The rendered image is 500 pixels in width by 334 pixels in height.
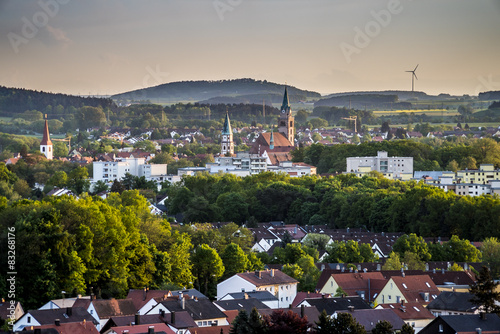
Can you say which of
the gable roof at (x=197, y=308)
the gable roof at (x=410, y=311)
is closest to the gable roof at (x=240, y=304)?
the gable roof at (x=197, y=308)

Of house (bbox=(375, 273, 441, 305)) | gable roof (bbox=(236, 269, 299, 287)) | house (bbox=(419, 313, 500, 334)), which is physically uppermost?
house (bbox=(419, 313, 500, 334))

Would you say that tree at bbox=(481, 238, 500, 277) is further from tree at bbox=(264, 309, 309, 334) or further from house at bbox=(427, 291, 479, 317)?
tree at bbox=(264, 309, 309, 334)

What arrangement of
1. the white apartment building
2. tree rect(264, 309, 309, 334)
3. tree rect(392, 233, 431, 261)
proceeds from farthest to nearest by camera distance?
the white apartment building
tree rect(392, 233, 431, 261)
tree rect(264, 309, 309, 334)

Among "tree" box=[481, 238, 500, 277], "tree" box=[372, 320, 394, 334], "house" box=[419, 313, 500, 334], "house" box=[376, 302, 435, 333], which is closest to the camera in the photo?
"tree" box=[372, 320, 394, 334]

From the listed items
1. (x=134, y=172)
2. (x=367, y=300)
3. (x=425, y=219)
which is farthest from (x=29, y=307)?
(x=134, y=172)

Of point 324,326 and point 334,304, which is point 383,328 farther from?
point 334,304

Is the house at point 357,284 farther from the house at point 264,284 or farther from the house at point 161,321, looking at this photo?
the house at point 161,321

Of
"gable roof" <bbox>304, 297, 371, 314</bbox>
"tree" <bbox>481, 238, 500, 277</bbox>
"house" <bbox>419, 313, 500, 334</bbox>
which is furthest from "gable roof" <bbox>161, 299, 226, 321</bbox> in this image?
"tree" <bbox>481, 238, 500, 277</bbox>

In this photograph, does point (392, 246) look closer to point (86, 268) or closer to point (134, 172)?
point (86, 268)
